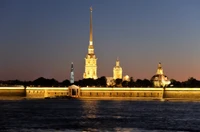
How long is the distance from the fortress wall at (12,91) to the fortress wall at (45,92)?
3.72 ft

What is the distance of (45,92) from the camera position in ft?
485

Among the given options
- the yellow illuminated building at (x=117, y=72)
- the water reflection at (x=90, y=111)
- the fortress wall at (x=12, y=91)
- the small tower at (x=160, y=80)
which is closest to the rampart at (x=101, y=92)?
the fortress wall at (x=12, y=91)

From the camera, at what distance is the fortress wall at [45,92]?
147m

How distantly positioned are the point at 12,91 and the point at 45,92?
295 inches

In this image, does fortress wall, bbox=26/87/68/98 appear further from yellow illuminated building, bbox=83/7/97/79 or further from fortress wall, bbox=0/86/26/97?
yellow illuminated building, bbox=83/7/97/79

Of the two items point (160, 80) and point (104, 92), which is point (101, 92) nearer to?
point (104, 92)

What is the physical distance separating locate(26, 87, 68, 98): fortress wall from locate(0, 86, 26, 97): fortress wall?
113cm

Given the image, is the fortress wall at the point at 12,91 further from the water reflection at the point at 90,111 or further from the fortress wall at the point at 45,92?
the water reflection at the point at 90,111

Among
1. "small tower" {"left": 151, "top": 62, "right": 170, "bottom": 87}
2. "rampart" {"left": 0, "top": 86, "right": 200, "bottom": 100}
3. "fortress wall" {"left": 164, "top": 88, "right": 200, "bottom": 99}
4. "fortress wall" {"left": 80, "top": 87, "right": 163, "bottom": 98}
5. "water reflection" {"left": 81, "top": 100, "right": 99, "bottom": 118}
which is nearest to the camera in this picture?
"water reflection" {"left": 81, "top": 100, "right": 99, "bottom": 118}

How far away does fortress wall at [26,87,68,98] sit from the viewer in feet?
483

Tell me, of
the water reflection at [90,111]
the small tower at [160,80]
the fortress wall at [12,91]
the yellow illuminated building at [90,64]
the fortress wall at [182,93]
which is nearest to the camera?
the water reflection at [90,111]

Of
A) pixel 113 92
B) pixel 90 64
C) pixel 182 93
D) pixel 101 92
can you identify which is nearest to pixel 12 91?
pixel 101 92

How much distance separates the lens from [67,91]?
147 m

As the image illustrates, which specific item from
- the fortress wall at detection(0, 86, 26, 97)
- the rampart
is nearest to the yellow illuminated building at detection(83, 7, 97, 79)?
the rampart
